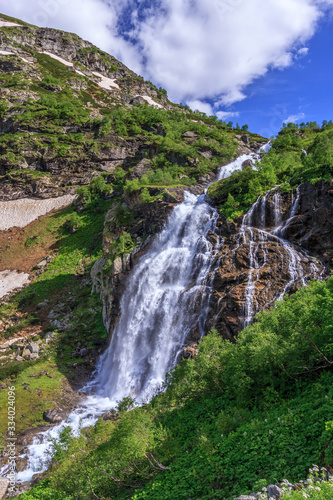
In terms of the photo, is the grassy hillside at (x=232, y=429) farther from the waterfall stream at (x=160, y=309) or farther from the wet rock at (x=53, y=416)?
the wet rock at (x=53, y=416)

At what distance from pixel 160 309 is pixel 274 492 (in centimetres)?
1977

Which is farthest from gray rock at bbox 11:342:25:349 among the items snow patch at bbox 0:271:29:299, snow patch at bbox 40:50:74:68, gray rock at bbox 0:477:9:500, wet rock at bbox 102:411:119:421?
snow patch at bbox 40:50:74:68

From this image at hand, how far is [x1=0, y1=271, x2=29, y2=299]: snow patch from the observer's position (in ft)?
140

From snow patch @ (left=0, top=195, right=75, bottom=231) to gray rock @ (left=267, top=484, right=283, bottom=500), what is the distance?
61517mm

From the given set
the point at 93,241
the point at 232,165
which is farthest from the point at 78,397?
the point at 232,165

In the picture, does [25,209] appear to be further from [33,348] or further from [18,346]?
[33,348]

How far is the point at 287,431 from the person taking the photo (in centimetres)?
671

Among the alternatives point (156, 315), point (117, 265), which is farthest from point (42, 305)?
point (156, 315)

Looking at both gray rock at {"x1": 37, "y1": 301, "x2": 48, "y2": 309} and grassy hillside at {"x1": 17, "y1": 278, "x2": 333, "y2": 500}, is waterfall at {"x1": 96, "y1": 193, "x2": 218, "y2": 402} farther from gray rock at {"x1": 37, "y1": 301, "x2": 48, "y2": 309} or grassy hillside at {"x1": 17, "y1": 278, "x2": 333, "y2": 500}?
gray rock at {"x1": 37, "y1": 301, "x2": 48, "y2": 309}

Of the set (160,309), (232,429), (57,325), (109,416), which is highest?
(160,309)

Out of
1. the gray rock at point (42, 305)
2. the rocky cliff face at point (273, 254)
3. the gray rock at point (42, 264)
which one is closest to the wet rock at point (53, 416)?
the rocky cliff face at point (273, 254)

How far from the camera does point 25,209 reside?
60.2 metres

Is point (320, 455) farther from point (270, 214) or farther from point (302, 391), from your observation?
point (270, 214)

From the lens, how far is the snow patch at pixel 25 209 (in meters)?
57.5
